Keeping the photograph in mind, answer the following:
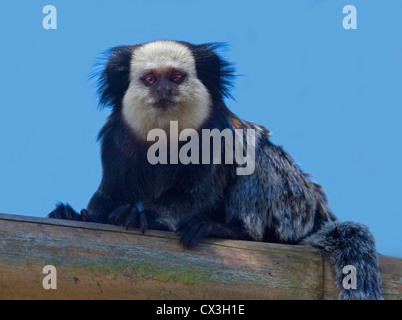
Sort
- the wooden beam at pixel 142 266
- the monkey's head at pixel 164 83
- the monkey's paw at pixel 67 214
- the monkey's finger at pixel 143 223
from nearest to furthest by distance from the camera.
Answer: the wooden beam at pixel 142 266
the monkey's finger at pixel 143 223
the monkey's paw at pixel 67 214
the monkey's head at pixel 164 83

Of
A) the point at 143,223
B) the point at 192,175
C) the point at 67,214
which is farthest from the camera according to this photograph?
the point at 192,175

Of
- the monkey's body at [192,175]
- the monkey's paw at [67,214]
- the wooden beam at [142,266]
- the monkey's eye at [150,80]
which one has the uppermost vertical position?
the monkey's eye at [150,80]

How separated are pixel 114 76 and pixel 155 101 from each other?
57 cm

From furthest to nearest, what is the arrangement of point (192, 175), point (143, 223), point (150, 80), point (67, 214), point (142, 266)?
point (150, 80) → point (192, 175) → point (67, 214) → point (143, 223) → point (142, 266)

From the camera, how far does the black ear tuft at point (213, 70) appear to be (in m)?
5.07

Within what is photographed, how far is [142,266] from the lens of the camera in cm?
398

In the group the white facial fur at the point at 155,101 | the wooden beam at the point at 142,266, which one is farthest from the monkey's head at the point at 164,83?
the wooden beam at the point at 142,266

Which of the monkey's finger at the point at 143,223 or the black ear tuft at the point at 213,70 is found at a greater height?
the black ear tuft at the point at 213,70

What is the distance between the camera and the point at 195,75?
5.02 metres

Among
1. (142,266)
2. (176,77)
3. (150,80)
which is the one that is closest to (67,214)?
(142,266)

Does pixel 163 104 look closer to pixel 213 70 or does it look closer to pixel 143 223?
pixel 213 70

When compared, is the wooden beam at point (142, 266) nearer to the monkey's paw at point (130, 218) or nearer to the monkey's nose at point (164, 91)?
the monkey's paw at point (130, 218)

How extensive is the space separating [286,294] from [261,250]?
32 centimetres

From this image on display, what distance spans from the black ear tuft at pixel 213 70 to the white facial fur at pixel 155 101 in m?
0.07
